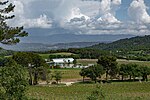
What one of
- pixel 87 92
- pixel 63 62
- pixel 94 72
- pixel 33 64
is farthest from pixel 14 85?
pixel 63 62

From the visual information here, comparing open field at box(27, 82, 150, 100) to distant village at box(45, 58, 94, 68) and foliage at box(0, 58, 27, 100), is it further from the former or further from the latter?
distant village at box(45, 58, 94, 68)

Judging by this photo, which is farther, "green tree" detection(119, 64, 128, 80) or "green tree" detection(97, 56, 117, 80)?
"green tree" detection(97, 56, 117, 80)

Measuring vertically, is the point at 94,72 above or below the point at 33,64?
below

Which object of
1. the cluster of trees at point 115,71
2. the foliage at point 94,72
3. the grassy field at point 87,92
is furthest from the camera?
the cluster of trees at point 115,71

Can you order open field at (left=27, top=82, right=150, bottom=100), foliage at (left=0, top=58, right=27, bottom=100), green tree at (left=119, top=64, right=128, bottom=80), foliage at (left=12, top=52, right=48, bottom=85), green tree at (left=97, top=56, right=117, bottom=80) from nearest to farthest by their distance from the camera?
foliage at (left=0, top=58, right=27, bottom=100) → open field at (left=27, top=82, right=150, bottom=100) → foliage at (left=12, top=52, right=48, bottom=85) → green tree at (left=119, top=64, right=128, bottom=80) → green tree at (left=97, top=56, right=117, bottom=80)

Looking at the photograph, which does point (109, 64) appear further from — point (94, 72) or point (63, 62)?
point (63, 62)

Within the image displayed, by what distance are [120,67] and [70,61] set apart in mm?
71500

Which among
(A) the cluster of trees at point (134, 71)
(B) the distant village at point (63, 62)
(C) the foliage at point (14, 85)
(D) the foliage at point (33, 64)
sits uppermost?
(C) the foliage at point (14, 85)

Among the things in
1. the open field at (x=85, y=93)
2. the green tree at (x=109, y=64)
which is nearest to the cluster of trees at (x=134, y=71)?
the green tree at (x=109, y=64)

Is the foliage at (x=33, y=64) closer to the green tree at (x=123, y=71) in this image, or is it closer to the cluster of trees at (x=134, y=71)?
the green tree at (x=123, y=71)

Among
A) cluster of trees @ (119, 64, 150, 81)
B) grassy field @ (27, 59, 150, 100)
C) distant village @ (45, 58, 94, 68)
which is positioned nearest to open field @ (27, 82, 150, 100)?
grassy field @ (27, 59, 150, 100)

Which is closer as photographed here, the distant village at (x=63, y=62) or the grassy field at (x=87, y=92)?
the grassy field at (x=87, y=92)

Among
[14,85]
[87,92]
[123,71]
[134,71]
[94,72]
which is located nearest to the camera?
[14,85]

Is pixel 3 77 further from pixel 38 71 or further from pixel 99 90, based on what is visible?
pixel 38 71
